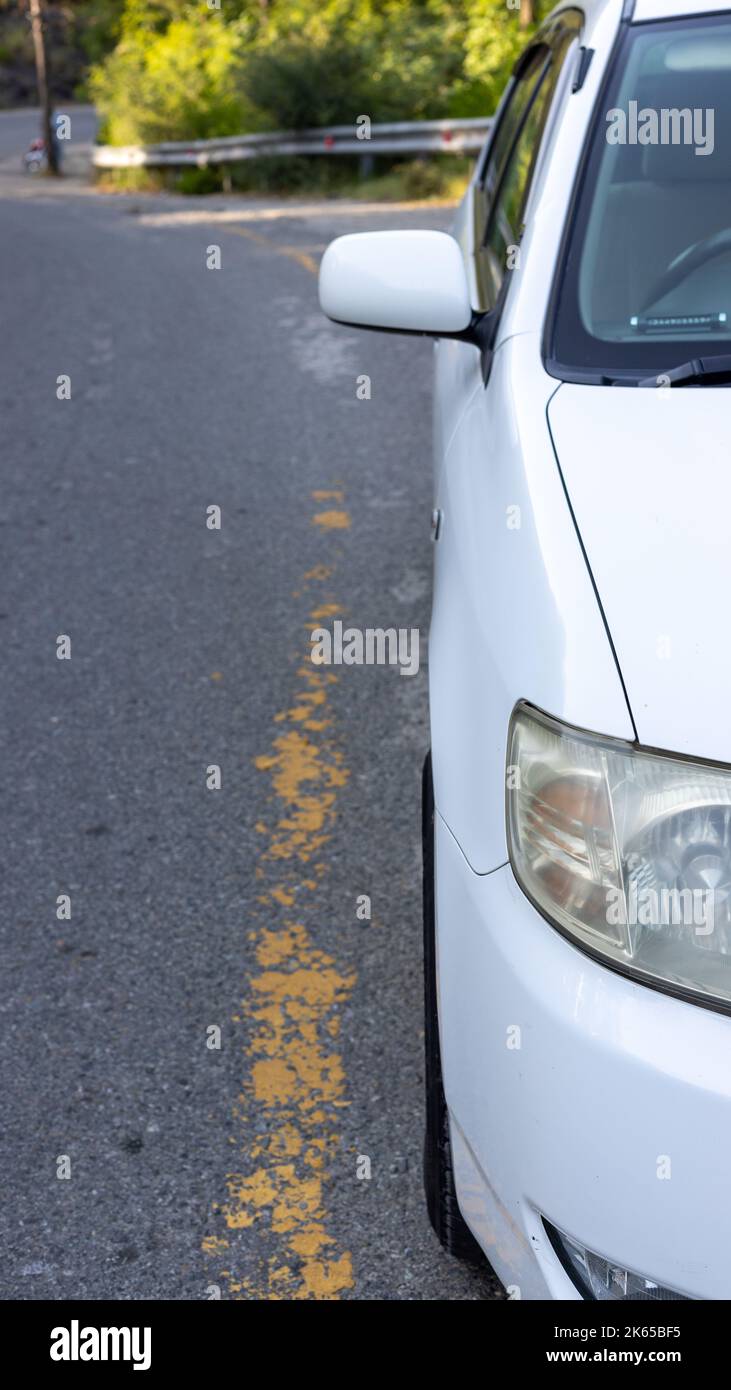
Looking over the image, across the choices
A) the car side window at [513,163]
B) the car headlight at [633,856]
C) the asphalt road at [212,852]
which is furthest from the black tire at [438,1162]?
the car side window at [513,163]

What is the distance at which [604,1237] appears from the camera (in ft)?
5.14

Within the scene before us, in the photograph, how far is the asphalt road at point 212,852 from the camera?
2301 millimetres

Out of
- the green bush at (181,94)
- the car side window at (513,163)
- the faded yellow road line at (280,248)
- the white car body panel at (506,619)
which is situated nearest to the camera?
the white car body panel at (506,619)

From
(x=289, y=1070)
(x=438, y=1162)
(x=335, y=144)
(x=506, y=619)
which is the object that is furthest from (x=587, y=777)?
(x=335, y=144)

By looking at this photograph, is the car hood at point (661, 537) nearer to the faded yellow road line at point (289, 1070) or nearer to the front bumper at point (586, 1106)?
the front bumper at point (586, 1106)

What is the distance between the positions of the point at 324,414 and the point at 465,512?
483 cm

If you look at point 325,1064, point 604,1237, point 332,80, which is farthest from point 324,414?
point 332,80

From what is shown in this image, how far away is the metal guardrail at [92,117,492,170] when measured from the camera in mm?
15570

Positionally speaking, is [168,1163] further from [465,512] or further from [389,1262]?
[465,512]

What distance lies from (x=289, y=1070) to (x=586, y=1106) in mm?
1159

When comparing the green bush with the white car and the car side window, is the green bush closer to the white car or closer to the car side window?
the car side window

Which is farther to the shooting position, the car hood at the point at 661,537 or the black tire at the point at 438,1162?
the black tire at the point at 438,1162

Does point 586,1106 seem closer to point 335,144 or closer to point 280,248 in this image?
point 280,248

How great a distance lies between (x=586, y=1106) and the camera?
5.09 ft
